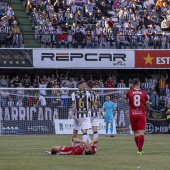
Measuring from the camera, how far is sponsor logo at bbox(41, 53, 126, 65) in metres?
39.6

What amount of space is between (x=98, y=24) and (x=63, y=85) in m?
4.19

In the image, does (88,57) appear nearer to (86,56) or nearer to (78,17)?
(86,56)

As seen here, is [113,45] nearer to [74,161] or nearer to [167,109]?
[167,109]

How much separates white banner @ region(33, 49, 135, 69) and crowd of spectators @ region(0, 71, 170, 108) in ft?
2.49

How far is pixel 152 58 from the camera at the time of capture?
134 ft

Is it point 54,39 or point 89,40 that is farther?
point 89,40

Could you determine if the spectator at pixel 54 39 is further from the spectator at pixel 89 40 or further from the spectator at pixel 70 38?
the spectator at pixel 89 40

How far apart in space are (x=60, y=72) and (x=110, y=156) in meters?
23.5

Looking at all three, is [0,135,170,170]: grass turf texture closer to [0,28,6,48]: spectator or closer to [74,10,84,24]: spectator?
[0,28,6,48]: spectator

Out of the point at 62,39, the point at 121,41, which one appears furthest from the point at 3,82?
the point at 121,41

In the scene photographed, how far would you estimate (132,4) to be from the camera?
44.2 m

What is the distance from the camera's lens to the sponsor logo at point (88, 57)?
39.6 meters

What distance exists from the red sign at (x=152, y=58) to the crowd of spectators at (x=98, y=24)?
50 cm

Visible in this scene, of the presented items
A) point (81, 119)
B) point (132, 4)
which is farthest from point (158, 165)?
point (132, 4)
